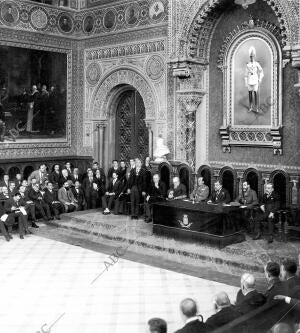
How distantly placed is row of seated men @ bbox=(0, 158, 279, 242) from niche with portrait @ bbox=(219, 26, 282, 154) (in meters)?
1.84

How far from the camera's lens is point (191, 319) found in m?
4.35

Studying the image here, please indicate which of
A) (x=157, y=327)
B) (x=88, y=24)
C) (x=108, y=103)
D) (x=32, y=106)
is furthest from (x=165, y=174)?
(x=157, y=327)

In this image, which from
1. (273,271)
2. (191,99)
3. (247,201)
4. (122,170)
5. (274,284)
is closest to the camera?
(274,284)

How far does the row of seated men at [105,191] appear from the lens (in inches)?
505

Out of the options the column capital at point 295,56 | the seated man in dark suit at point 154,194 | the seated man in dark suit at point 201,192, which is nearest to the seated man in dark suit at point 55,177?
the seated man in dark suit at point 154,194

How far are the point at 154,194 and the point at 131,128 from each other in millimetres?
4316

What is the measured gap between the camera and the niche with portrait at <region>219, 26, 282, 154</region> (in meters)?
13.1

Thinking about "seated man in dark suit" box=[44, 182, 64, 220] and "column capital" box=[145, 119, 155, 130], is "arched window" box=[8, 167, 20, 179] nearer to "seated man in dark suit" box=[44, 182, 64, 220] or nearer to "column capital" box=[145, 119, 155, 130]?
"seated man in dark suit" box=[44, 182, 64, 220]

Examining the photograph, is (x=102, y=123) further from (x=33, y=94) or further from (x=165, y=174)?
(x=165, y=174)

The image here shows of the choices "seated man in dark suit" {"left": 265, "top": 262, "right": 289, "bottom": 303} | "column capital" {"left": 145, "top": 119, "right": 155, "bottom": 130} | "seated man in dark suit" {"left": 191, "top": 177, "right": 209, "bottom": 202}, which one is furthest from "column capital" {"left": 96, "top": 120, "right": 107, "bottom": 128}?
"seated man in dark suit" {"left": 265, "top": 262, "right": 289, "bottom": 303}

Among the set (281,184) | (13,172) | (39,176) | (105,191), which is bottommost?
(105,191)

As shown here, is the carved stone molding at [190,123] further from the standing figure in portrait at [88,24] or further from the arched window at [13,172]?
the arched window at [13,172]

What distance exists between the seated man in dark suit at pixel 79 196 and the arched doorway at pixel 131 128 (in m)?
2.64

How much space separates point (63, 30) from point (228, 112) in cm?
718
